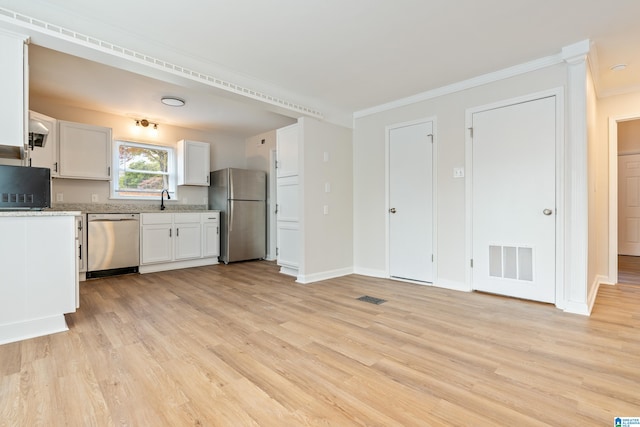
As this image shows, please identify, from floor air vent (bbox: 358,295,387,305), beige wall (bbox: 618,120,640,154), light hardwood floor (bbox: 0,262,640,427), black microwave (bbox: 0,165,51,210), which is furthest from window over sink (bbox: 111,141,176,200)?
beige wall (bbox: 618,120,640,154)

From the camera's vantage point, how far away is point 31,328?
7.37 feet

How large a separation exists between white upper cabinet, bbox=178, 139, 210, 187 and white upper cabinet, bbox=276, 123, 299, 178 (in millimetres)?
1819

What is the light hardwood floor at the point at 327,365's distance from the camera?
55.4 inches

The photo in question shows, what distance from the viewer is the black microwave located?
7.32 ft

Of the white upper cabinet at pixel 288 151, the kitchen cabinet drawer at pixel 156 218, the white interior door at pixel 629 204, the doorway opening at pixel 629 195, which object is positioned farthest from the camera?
the white interior door at pixel 629 204

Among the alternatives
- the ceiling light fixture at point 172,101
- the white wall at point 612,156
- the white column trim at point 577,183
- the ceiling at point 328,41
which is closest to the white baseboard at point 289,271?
the ceiling at point 328,41

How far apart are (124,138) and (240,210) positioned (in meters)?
2.14

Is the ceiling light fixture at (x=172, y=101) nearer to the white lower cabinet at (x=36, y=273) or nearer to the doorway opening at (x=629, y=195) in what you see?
the white lower cabinet at (x=36, y=273)

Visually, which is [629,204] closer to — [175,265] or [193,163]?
[193,163]

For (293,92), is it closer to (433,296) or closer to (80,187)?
(433,296)

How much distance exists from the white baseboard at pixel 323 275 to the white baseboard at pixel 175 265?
2.20 metres

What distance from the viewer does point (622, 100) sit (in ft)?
12.3

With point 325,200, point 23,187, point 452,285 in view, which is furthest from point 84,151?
point 452,285

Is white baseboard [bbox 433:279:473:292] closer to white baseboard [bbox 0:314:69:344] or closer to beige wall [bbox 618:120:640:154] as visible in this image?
white baseboard [bbox 0:314:69:344]
